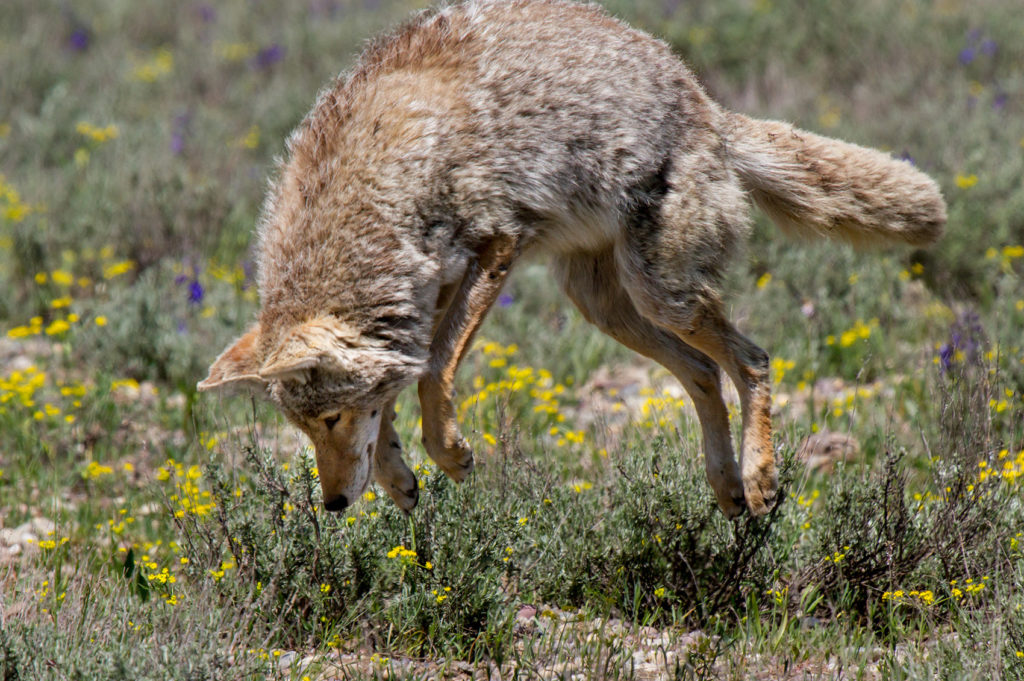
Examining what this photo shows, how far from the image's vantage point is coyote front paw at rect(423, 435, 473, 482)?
14.2ft

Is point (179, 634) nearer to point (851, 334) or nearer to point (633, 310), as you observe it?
point (633, 310)

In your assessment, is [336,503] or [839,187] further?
[839,187]

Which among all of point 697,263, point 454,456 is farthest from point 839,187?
point 454,456

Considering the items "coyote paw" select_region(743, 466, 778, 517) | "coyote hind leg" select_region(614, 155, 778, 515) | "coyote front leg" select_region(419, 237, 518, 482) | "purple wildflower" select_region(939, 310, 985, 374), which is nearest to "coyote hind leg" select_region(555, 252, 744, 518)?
"coyote hind leg" select_region(614, 155, 778, 515)

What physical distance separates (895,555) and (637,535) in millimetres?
1061

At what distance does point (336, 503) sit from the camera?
4.25 metres

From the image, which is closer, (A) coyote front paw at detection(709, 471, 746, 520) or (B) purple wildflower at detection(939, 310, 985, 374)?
(A) coyote front paw at detection(709, 471, 746, 520)

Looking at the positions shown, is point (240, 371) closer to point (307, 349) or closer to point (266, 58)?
point (307, 349)

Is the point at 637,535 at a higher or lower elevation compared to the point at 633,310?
lower

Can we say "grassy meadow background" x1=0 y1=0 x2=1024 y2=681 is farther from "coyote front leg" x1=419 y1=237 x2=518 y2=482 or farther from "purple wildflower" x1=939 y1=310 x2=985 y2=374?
"coyote front leg" x1=419 y1=237 x2=518 y2=482

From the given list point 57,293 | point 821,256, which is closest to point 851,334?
point 821,256

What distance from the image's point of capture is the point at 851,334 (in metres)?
6.53

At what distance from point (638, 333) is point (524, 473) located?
2.85 ft

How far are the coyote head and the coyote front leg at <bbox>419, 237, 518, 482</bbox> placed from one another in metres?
0.12
